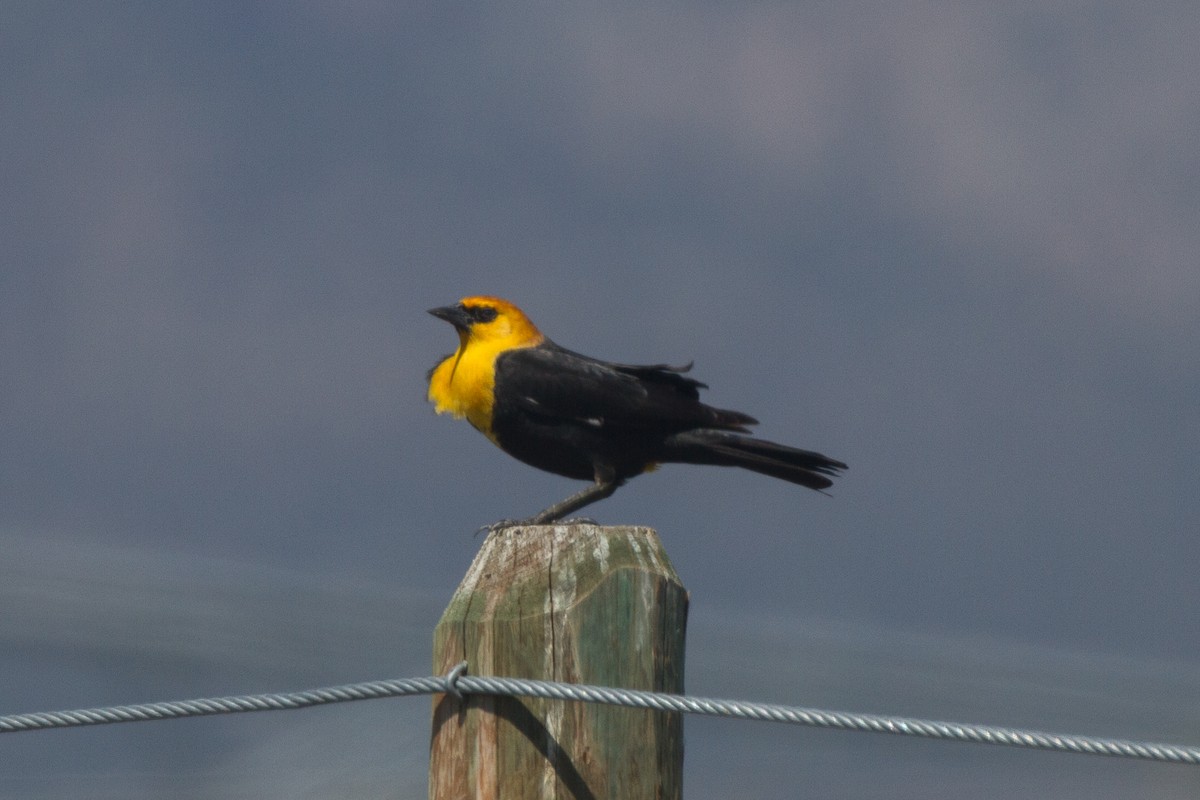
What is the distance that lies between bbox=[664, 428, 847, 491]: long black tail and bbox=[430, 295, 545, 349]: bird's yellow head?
78 centimetres

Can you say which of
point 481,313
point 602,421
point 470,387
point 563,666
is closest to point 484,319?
point 481,313

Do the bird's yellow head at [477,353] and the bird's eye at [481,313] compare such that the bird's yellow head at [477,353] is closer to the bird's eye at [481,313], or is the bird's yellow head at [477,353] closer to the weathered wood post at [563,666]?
the bird's eye at [481,313]

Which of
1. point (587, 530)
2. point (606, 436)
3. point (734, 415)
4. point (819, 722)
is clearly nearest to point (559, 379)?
point (606, 436)

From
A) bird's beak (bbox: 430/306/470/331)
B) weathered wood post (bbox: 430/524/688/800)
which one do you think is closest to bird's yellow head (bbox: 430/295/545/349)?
bird's beak (bbox: 430/306/470/331)

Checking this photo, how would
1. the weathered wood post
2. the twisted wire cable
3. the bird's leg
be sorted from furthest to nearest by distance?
the bird's leg → the weathered wood post → the twisted wire cable

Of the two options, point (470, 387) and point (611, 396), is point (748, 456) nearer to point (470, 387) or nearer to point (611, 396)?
point (611, 396)

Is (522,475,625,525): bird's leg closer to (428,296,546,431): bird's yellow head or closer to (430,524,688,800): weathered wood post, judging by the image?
(428,296,546,431): bird's yellow head

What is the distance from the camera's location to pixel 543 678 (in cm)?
281

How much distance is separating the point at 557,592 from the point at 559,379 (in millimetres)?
2720

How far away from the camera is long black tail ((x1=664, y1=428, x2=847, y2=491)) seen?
5.44 metres

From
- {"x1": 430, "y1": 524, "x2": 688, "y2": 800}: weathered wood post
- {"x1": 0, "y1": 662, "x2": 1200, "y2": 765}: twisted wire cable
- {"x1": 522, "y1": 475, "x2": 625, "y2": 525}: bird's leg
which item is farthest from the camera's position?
{"x1": 522, "y1": 475, "x2": 625, "y2": 525}: bird's leg

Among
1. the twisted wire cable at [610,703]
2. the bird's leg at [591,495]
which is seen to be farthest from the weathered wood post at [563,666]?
the bird's leg at [591,495]

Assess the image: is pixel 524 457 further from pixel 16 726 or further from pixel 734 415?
pixel 16 726

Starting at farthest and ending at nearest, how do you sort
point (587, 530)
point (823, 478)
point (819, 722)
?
1. point (823, 478)
2. point (587, 530)
3. point (819, 722)
